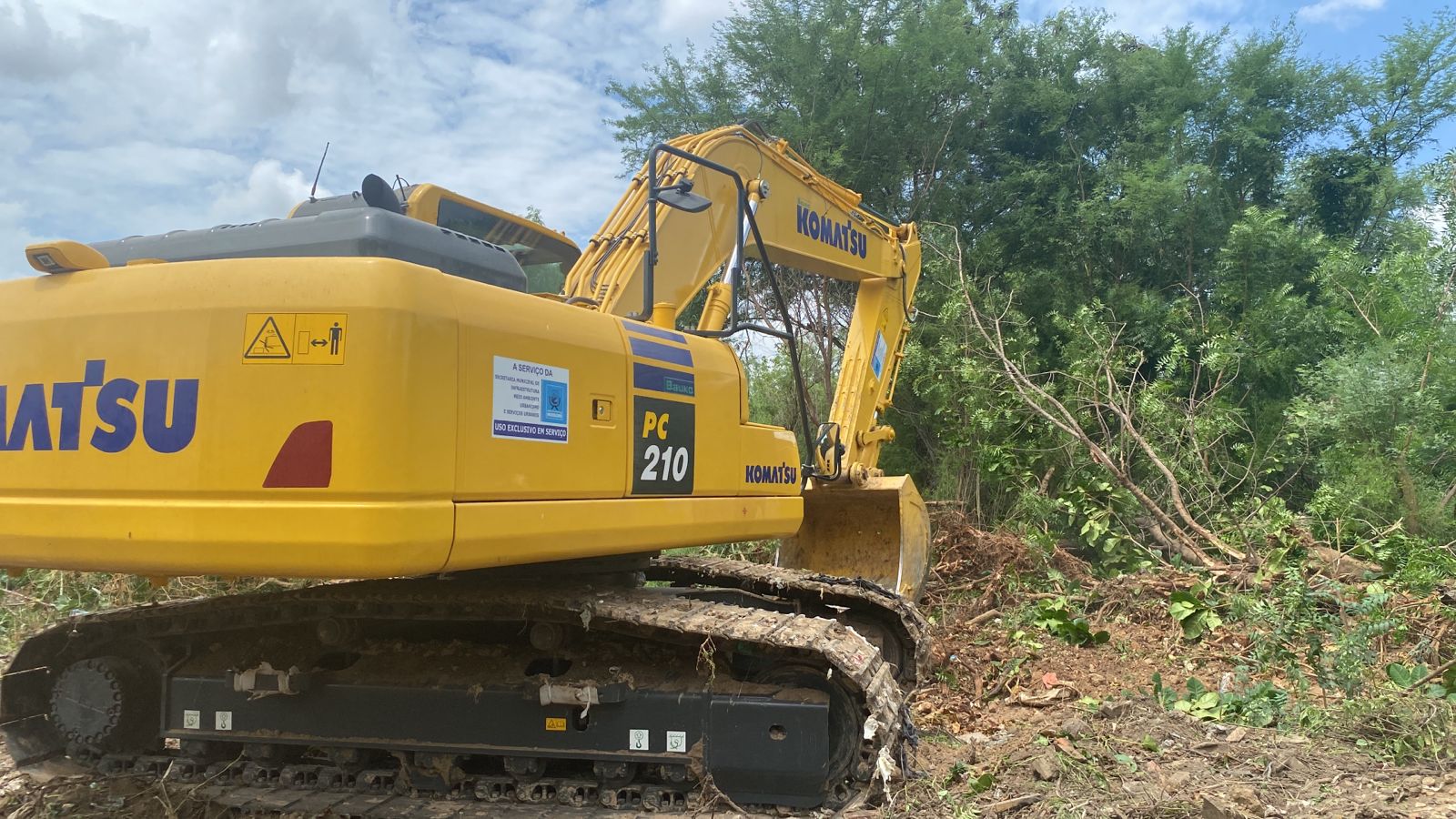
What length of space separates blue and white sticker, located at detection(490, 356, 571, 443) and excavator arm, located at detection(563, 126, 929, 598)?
33.0 inches

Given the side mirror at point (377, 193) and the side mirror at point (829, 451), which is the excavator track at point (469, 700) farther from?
the side mirror at point (829, 451)

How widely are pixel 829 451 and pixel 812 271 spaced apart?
125cm

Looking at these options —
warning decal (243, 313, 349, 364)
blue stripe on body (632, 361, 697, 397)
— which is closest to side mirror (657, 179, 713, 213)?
blue stripe on body (632, 361, 697, 397)

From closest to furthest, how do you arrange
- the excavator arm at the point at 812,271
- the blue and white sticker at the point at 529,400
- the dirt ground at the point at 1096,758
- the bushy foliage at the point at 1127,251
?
the blue and white sticker at the point at 529,400, the dirt ground at the point at 1096,758, the excavator arm at the point at 812,271, the bushy foliage at the point at 1127,251

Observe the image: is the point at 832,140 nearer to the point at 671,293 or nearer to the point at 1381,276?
the point at 1381,276

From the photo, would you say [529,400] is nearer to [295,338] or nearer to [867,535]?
[295,338]

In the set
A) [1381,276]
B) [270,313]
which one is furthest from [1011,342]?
[270,313]

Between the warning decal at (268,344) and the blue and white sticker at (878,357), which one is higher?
the blue and white sticker at (878,357)

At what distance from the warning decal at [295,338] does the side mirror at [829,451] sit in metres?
3.67

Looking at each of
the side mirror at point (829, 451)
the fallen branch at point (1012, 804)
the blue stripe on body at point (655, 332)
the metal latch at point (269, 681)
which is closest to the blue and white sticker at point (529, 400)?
the blue stripe on body at point (655, 332)

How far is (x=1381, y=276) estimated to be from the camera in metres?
9.25

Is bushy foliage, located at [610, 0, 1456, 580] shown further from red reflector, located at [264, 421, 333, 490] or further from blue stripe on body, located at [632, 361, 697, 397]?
red reflector, located at [264, 421, 333, 490]

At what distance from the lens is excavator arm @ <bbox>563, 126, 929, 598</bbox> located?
4125 mm

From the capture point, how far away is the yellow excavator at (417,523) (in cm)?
265
